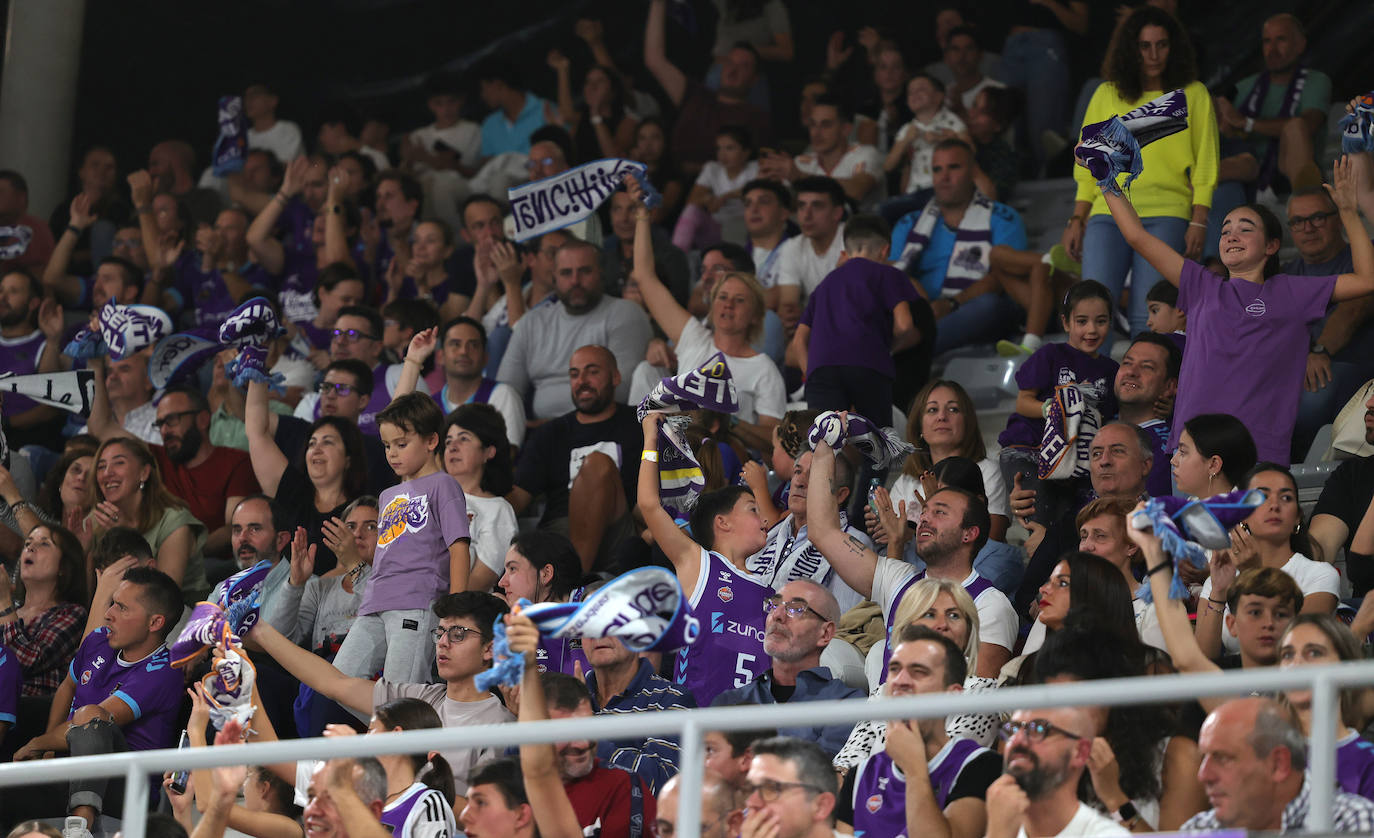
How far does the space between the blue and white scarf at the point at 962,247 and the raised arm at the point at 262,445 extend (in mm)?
3177

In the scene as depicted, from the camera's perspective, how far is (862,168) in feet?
35.8

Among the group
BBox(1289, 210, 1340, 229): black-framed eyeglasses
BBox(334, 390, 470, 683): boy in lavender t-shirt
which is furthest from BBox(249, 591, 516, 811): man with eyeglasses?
BBox(1289, 210, 1340, 229): black-framed eyeglasses

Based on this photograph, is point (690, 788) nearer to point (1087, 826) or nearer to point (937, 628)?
point (1087, 826)

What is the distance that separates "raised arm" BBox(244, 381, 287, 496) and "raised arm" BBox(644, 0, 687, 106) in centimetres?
483

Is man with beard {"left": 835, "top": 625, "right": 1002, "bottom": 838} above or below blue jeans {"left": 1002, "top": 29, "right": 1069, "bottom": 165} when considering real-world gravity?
below

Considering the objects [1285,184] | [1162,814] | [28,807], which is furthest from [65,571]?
[1285,184]

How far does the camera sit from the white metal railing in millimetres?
3613

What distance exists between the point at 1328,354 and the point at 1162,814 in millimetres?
3529

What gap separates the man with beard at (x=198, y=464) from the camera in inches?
339

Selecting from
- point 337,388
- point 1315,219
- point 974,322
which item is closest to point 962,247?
point 974,322

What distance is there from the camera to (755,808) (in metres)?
4.45

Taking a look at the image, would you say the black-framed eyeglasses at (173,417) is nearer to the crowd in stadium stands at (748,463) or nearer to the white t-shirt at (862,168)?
the crowd in stadium stands at (748,463)

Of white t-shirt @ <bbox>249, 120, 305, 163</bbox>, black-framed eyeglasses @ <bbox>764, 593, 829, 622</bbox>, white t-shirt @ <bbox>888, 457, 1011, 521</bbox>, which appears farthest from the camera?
white t-shirt @ <bbox>249, 120, 305, 163</bbox>

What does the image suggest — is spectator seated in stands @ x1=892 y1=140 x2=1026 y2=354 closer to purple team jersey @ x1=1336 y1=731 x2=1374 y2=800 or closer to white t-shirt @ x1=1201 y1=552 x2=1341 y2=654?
white t-shirt @ x1=1201 y1=552 x2=1341 y2=654
